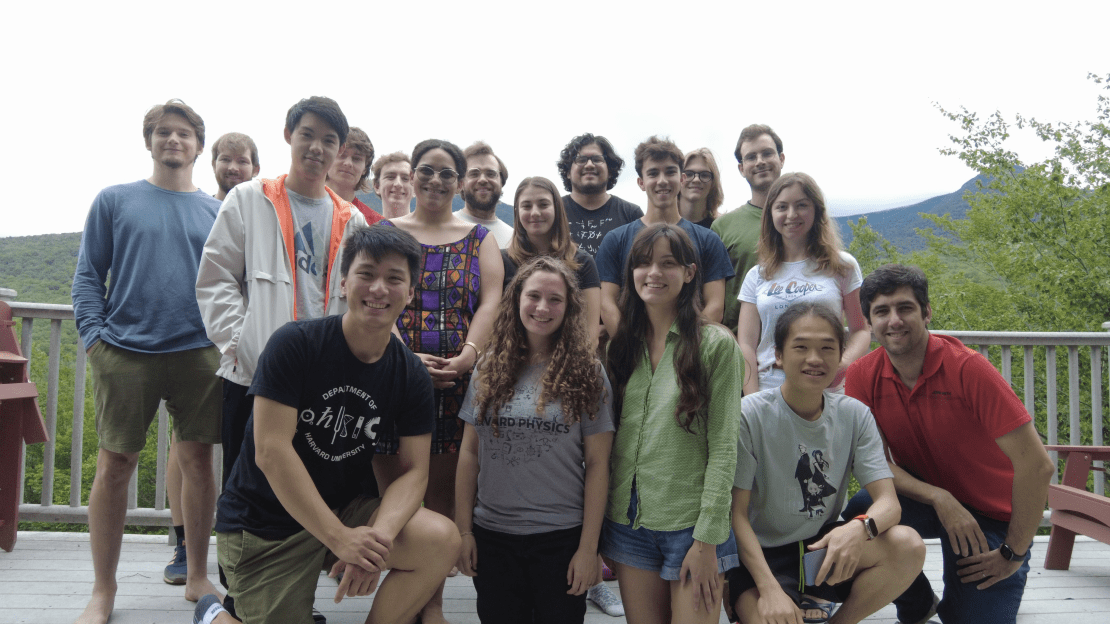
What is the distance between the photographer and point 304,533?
209 cm

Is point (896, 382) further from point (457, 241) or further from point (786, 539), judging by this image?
point (457, 241)

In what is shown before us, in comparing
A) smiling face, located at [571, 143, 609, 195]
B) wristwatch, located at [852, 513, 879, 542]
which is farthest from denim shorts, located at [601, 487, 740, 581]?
smiling face, located at [571, 143, 609, 195]

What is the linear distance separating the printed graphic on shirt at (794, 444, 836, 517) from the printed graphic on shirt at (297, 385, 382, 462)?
1378 millimetres

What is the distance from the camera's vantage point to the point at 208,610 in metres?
2.14

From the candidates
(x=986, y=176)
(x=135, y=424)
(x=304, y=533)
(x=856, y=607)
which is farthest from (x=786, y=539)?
(x=986, y=176)

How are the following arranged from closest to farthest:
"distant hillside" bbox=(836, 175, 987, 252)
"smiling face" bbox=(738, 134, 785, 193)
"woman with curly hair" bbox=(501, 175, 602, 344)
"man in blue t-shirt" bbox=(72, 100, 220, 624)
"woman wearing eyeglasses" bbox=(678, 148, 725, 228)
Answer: "man in blue t-shirt" bbox=(72, 100, 220, 624), "woman with curly hair" bbox=(501, 175, 602, 344), "smiling face" bbox=(738, 134, 785, 193), "woman wearing eyeglasses" bbox=(678, 148, 725, 228), "distant hillside" bbox=(836, 175, 987, 252)

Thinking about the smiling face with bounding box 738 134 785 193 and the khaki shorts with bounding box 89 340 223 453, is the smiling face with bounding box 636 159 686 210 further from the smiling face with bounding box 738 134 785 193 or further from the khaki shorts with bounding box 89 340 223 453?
the khaki shorts with bounding box 89 340 223 453

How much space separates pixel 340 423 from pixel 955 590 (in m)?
2.26

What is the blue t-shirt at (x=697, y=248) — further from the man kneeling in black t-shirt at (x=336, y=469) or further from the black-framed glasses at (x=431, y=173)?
the man kneeling in black t-shirt at (x=336, y=469)

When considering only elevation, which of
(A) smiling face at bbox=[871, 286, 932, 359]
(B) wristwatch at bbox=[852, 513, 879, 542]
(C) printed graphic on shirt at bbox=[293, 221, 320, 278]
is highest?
(C) printed graphic on shirt at bbox=[293, 221, 320, 278]

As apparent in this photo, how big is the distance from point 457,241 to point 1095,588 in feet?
10.8

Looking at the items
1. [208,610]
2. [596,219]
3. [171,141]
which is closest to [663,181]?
[596,219]

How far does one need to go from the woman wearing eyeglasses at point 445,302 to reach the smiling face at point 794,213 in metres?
1.18

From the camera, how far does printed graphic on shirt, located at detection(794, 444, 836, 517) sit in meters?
2.17
